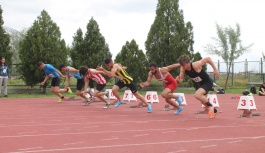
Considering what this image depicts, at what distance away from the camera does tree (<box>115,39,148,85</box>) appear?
2481 centimetres

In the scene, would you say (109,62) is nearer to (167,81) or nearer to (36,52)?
(167,81)

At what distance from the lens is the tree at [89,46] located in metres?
24.3

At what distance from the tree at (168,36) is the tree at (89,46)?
3.68m

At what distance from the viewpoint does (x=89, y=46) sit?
80.0 ft

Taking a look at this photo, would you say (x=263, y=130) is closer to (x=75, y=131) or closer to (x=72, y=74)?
(x=75, y=131)

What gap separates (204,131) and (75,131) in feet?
8.41

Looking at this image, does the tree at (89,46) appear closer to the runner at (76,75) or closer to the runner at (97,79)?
the runner at (76,75)

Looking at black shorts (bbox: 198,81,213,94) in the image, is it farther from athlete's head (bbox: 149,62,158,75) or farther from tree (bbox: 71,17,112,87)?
tree (bbox: 71,17,112,87)

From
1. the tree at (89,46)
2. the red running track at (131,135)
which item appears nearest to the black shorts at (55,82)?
the red running track at (131,135)

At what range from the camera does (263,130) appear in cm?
768

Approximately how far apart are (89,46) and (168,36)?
18.8 feet

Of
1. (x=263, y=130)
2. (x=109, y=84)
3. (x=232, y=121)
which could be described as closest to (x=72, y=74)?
(x=232, y=121)

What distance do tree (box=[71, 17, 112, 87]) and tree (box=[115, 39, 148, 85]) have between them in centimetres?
132

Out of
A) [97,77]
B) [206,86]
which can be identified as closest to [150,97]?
[97,77]
